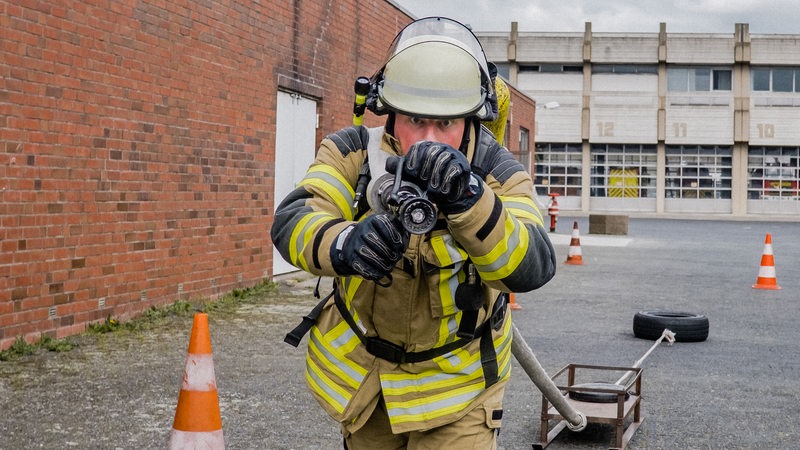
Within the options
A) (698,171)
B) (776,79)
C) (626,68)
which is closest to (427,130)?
(626,68)

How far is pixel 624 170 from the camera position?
55344 mm

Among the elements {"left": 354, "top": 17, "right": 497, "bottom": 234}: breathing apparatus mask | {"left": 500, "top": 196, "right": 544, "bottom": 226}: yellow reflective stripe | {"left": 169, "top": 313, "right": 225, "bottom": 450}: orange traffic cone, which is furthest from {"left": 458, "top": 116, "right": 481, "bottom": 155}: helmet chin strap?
{"left": 169, "top": 313, "right": 225, "bottom": 450}: orange traffic cone

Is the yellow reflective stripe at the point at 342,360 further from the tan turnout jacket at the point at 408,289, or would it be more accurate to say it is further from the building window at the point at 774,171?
the building window at the point at 774,171

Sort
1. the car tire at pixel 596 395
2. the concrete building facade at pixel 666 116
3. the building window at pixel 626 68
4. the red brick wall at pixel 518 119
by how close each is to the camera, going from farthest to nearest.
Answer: the building window at pixel 626 68 → the concrete building facade at pixel 666 116 → the red brick wall at pixel 518 119 → the car tire at pixel 596 395

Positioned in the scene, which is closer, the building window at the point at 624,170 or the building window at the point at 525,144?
the building window at the point at 525,144

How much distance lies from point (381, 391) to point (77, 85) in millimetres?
6260

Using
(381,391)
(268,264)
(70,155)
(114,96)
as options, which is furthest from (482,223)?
(268,264)

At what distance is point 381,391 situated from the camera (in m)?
2.60

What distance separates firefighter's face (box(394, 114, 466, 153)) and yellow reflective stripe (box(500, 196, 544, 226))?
199 millimetres

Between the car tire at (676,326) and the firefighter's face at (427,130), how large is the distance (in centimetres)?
705

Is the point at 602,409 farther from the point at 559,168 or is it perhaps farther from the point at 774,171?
the point at 774,171

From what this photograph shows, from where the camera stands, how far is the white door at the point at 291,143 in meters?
12.6

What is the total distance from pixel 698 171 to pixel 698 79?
4957mm

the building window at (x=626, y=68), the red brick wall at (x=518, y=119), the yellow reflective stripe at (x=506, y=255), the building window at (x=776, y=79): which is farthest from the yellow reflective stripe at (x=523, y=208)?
the building window at (x=776, y=79)
